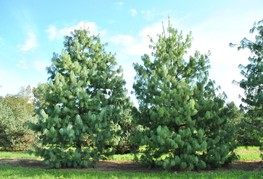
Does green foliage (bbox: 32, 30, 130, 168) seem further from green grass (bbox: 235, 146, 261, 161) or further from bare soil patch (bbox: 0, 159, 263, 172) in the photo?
green grass (bbox: 235, 146, 261, 161)

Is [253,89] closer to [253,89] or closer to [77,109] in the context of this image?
[253,89]

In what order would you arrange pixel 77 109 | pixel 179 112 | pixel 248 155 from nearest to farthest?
1. pixel 179 112
2. pixel 77 109
3. pixel 248 155

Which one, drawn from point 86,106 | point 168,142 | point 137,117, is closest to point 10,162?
point 86,106

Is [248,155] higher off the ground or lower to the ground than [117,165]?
higher

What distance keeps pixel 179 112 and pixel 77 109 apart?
5.10m

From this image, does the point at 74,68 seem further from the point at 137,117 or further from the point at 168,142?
the point at 168,142

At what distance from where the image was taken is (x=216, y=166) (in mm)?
14789

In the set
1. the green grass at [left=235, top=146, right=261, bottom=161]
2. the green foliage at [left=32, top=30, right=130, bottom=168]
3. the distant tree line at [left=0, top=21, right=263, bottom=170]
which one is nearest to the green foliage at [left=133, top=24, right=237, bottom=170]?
the distant tree line at [left=0, top=21, right=263, bottom=170]

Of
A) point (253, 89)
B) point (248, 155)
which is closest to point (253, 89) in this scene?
point (253, 89)

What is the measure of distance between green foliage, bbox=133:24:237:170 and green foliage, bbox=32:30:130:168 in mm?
2072

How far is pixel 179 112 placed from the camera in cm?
1390

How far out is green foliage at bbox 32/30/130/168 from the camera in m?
15.5

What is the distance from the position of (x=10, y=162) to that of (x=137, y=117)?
7120 millimetres

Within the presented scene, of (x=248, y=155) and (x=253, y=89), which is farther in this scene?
(x=248, y=155)
